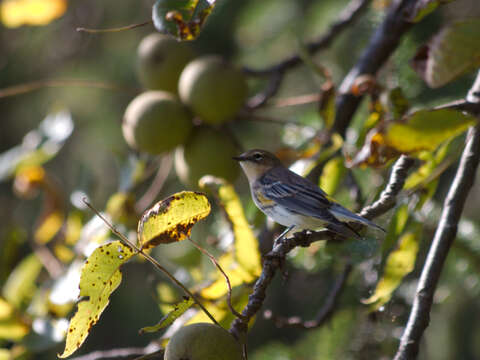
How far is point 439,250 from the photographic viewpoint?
81 centimetres

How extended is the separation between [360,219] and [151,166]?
82 centimetres

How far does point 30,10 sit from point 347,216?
1.21 metres

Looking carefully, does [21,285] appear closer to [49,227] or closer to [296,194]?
[49,227]

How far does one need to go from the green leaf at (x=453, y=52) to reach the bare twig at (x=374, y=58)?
496mm

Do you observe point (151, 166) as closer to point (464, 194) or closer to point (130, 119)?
point (130, 119)

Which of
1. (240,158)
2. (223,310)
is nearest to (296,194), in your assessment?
(240,158)

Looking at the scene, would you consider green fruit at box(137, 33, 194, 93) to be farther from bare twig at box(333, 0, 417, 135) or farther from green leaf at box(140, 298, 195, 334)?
green leaf at box(140, 298, 195, 334)

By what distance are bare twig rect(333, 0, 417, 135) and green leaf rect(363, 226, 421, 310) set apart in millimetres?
433

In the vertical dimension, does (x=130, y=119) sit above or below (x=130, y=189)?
above

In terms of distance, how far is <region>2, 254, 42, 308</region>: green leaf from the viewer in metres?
1.26

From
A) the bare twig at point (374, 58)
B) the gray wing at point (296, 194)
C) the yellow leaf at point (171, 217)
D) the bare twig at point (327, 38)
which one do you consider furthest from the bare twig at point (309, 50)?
the yellow leaf at point (171, 217)

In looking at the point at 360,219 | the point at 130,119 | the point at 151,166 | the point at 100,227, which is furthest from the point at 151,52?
the point at 360,219

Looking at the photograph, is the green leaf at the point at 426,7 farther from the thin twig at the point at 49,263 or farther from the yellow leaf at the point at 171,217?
the thin twig at the point at 49,263

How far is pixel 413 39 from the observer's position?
1438 mm
